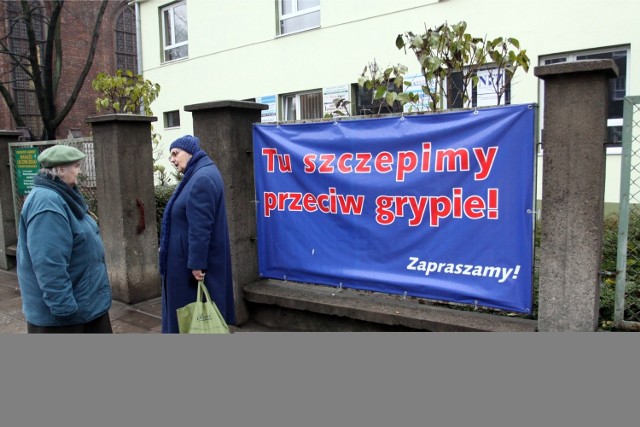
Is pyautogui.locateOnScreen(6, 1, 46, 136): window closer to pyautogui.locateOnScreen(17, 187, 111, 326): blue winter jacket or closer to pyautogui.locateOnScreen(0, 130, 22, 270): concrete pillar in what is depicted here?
pyautogui.locateOnScreen(0, 130, 22, 270): concrete pillar

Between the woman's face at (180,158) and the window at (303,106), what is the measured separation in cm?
919

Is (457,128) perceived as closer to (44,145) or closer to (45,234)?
(45,234)

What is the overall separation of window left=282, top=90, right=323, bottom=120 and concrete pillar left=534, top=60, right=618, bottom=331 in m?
9.56

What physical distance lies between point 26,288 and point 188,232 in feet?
3.29

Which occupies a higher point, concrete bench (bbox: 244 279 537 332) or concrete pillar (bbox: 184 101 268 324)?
concrete pillar (bbox: 184 101 268 324)

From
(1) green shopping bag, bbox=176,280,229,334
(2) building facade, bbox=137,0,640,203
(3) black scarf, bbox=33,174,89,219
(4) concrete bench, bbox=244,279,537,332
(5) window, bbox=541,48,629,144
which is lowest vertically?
(4) concrete bench, bbox=244,279,537,332

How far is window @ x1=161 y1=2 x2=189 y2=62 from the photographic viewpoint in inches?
632

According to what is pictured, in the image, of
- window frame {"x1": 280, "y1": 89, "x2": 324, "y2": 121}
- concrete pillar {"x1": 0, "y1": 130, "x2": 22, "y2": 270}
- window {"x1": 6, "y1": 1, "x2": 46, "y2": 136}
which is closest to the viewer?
concrete pillar {"x1": 0, "y1": 130, "x2": 22, "y2": 270}

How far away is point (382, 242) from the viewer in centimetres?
408

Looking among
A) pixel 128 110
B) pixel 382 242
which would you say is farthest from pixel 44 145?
pixel 382 242

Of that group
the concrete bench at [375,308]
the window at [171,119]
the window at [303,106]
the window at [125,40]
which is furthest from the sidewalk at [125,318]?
the window at [125,40]

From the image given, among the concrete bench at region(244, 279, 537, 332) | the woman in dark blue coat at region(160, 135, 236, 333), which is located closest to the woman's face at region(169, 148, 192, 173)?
the woman in dark blue coat at region(160, 135, 236, 333)

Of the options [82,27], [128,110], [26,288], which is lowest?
[26,288]

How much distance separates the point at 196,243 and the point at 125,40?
29694mm
